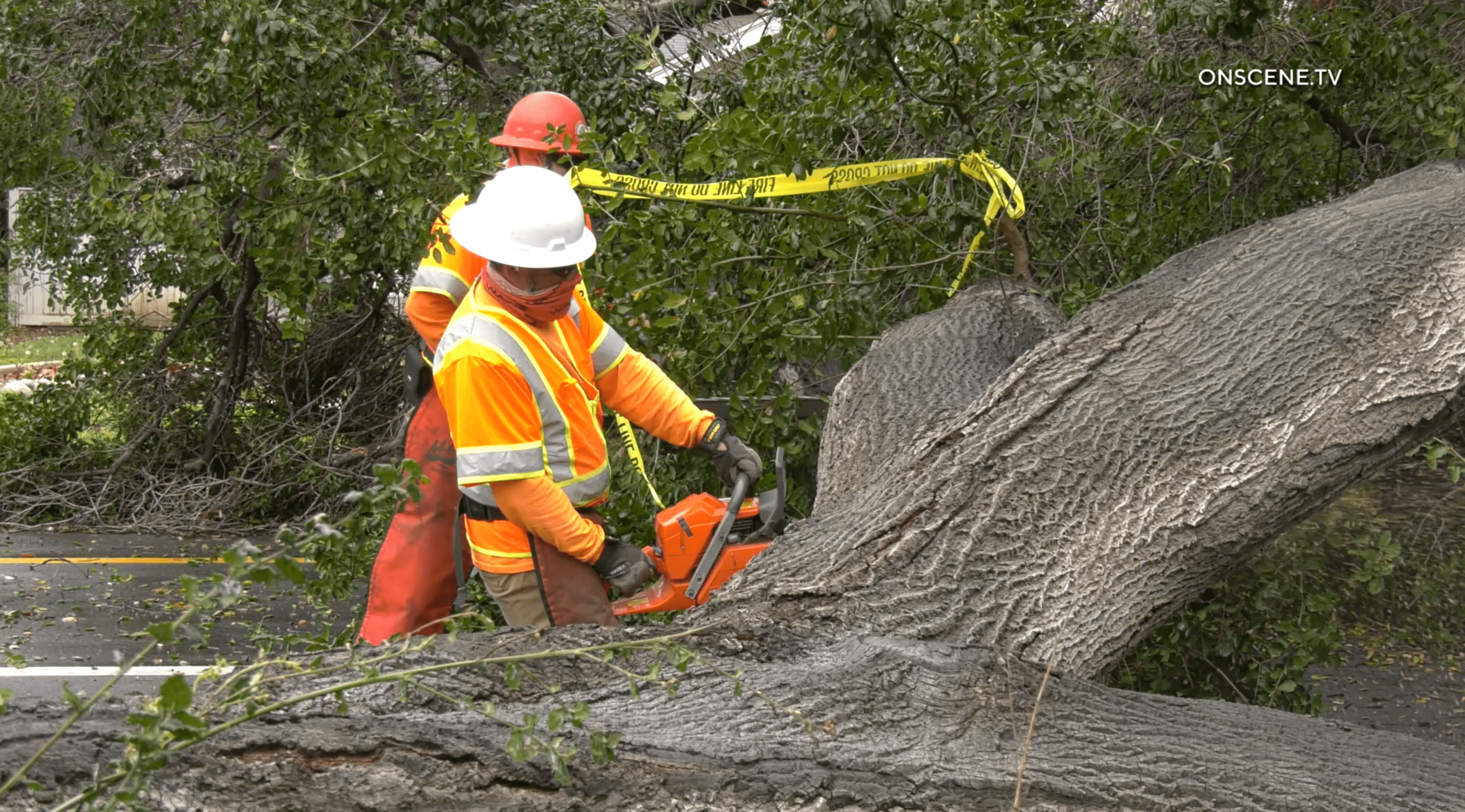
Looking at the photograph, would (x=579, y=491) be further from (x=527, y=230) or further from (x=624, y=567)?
(x=527, y=230)

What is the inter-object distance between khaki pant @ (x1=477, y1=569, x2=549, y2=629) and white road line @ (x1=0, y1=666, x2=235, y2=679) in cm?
211

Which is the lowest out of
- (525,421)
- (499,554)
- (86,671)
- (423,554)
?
(86,671)

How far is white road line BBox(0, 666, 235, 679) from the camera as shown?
17.5 feet

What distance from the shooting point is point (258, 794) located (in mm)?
1976

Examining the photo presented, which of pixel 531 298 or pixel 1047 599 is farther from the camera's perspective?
pixel 531 298

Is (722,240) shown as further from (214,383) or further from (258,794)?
(214,383)

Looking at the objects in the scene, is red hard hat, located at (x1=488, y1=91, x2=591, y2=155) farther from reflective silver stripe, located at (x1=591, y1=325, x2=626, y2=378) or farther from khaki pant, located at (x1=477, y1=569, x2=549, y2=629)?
khaki pant, located at (x1=477, y1=569, x2=549, y2=629)

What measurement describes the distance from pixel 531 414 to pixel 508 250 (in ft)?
1.40

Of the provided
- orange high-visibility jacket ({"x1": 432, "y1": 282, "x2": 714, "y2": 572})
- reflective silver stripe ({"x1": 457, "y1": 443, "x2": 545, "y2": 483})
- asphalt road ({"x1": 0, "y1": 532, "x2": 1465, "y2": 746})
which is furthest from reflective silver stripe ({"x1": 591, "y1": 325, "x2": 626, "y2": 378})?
asphalt road ({"x1": 0, "y1": 532, "x2": 1465, "y2": 746})

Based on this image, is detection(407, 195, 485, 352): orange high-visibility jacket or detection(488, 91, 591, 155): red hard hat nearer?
detection(407, 195, 485, 352): orange high-visibility jacket

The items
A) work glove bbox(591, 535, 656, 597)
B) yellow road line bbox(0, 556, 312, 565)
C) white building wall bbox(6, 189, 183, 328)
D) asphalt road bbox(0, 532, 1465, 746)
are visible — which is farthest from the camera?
white building wall bbox(6, 189, 183, 328)

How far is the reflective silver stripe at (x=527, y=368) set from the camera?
3.44 metres

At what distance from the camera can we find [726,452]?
3.96 metres

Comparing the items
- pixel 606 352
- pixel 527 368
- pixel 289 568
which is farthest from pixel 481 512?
pixel 289 568
